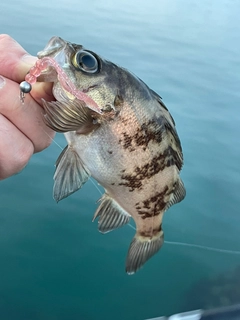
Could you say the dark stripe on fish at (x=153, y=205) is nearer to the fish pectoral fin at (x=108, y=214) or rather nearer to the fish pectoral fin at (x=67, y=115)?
the fish pectoral fin at (x=108, y=214)

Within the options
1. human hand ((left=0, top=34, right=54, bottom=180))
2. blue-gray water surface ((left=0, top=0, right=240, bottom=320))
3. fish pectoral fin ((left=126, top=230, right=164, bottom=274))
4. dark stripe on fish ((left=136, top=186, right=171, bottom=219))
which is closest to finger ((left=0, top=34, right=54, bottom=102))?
human hand ((left=0, top=34, right=54, bottom=180))

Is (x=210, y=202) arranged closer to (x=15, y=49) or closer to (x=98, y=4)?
(x=15, y=49)

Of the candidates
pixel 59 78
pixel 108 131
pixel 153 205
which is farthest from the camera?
pixel 153 205

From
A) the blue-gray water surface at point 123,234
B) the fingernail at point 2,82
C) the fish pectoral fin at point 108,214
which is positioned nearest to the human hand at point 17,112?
the fingernail at point 2,82

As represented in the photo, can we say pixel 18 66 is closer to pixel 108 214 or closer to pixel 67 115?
pixel 67 115

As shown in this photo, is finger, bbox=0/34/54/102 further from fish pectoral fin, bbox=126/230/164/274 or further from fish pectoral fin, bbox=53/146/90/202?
fish pectoral fin, bbox=126/230/164/274

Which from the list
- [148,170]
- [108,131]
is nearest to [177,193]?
[148,170]
